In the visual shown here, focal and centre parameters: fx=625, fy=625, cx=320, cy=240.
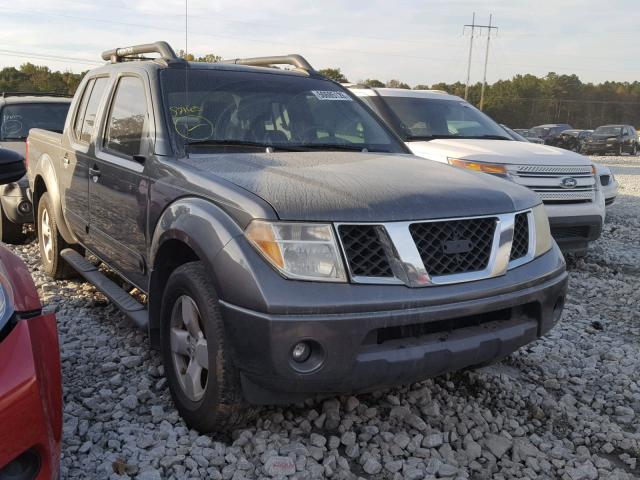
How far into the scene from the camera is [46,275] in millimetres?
5602

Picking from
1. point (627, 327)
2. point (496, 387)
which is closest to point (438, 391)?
Answer: point (496, 387)

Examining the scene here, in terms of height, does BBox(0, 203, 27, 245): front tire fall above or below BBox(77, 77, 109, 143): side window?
below

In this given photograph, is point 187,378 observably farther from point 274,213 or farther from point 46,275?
point 46,275

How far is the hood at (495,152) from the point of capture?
248 inches

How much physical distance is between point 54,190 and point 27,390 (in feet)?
12.2

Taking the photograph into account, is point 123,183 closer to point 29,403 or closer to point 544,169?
point 29,403

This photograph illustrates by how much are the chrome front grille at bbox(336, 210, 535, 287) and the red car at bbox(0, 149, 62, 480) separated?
3.69 feet

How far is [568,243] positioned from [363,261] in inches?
171

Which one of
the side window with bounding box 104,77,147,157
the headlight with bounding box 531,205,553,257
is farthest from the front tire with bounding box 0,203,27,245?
the headlight with bounding box 531,205,553,257

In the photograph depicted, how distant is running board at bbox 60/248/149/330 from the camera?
3417mm

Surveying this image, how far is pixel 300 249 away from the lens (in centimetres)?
244

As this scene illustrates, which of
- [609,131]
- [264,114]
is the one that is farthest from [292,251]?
[609,131]

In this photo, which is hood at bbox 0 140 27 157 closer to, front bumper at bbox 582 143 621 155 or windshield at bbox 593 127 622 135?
front bumper at bbox 582 143 621 155

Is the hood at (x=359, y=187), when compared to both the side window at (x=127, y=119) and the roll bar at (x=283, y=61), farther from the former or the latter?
the roll bar at (x=283, y=61)
